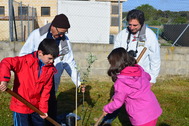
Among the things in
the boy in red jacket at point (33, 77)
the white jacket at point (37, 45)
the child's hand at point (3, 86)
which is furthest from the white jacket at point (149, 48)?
the child's hand at point (3, 86)

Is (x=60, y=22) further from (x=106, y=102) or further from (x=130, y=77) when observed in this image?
(x=106, y=102)

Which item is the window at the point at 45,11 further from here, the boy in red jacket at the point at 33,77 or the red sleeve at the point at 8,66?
the red sleeve at the point at 8,66

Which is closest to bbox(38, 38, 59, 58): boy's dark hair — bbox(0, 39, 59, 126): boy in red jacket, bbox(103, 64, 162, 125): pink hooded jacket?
bbox(0, 39, 59, 126): boy in red jacket

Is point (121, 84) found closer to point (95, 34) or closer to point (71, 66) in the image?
point (71, 66)

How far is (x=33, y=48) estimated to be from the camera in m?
3.73

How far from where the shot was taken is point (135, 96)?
2939 mm

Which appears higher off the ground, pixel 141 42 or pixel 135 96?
pixel 141 42

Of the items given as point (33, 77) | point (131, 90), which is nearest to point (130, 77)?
point (131, 90)

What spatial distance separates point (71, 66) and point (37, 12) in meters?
20.8

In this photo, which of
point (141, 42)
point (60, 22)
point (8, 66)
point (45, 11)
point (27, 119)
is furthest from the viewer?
point (45, 11)

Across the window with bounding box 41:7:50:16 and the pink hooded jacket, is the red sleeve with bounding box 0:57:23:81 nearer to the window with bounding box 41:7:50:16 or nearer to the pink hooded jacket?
the pink hooded jacket

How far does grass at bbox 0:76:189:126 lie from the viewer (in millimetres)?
4863

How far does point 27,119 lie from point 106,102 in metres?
2.86

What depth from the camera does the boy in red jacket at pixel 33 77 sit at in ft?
9.74
